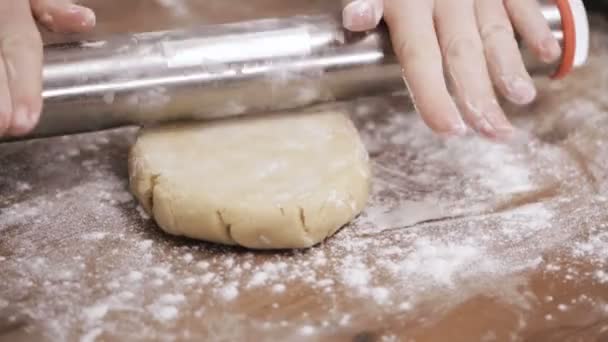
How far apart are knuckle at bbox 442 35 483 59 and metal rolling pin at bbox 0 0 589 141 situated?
0.32 ft

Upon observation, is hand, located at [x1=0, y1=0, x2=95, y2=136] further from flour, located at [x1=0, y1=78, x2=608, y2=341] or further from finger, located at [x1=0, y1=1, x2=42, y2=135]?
flour, located at [x1=0, y1=78, x2=608, y2=341]

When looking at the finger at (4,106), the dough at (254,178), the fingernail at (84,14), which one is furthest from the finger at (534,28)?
the finger at (4,106)

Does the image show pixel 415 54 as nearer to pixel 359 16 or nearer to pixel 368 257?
pixel 359 16

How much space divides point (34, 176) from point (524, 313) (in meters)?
0.85

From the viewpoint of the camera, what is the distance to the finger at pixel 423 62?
1.13 m

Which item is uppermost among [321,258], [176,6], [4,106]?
[4,106]

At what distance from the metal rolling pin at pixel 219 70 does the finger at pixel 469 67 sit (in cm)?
10

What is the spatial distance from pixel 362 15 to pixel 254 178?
0.33 meters

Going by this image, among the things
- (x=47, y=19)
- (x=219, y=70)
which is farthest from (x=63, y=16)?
(x=219, y=70)

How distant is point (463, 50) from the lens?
4.00ft

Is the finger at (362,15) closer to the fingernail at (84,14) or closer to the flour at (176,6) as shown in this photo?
the fingernail at (84,14)

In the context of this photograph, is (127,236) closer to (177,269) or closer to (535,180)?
(177,269)

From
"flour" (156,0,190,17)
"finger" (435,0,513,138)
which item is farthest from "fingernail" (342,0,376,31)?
"flour" (156,0,190,17)

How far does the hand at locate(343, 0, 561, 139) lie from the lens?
3.76ft
